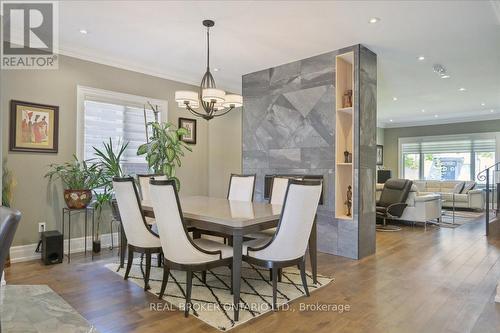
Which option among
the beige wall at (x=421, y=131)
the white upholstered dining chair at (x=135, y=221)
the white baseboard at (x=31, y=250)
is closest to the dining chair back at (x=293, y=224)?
the white upholstered dining chair at (x=135, y=221)

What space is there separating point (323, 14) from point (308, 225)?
6.90ft

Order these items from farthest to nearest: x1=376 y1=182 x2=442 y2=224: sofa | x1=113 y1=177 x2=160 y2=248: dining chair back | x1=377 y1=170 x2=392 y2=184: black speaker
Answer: x1=377 y1=170 x2=392 y2=184: black speaker → x1=376 y1=182 x2=442 y2=224: sofa → x1=113 y1=177 x2=160 y2=248: dining chair back

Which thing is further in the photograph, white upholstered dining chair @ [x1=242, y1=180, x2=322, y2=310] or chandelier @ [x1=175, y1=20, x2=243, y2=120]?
chandelier @ [x1=175, y1=20, x2=243, y2=120]

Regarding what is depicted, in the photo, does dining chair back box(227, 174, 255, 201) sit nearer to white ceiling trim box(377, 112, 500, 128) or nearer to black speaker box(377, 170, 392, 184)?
black speaker box(377, 170, 392, 184)

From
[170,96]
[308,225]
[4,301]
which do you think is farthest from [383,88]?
[4,301]

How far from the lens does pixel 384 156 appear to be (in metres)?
11.2

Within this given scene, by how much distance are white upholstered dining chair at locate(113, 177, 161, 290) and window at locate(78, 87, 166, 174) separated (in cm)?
179

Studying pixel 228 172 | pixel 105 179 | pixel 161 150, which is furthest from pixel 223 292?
pixel 228 172

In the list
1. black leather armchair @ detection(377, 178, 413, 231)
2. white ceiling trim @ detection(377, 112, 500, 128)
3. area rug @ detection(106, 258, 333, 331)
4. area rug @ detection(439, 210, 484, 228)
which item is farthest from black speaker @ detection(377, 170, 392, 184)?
area rug @ detection(106, 258, 333, 331)

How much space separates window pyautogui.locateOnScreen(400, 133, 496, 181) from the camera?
9.26 meters

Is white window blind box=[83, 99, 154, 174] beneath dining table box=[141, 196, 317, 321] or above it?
above

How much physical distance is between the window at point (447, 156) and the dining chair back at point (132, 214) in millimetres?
9721

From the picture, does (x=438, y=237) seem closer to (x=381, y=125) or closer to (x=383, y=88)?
(x=383, y=88)

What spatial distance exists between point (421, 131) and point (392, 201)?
5.21m
